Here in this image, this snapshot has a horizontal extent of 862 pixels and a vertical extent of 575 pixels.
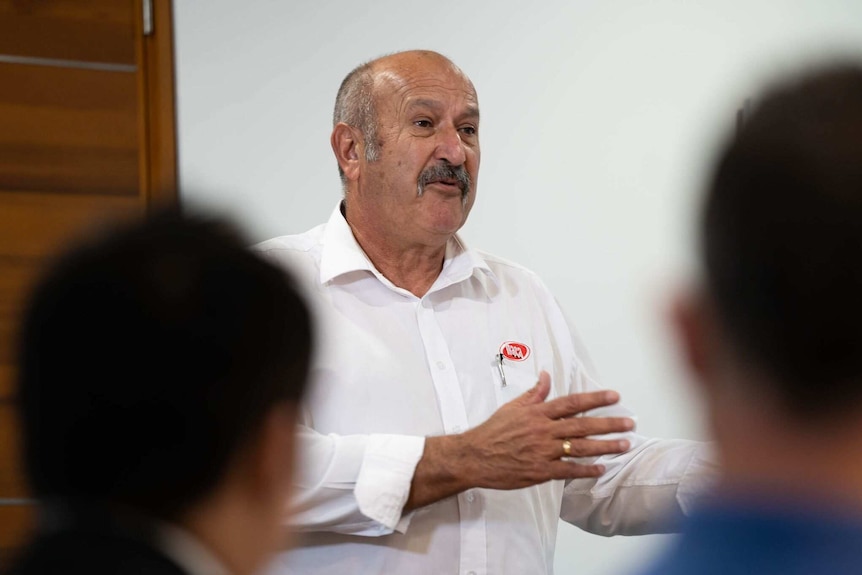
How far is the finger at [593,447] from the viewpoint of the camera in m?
1.79

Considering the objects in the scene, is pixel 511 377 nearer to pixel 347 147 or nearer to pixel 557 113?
pixel 347 147

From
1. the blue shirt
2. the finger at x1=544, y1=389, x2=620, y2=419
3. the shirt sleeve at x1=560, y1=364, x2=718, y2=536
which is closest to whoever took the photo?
the blue shirt

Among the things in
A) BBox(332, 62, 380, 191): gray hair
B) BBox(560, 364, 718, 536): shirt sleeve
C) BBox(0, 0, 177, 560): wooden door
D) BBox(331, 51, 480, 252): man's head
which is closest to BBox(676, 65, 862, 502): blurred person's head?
BBox(560, 364, 718, 536): shirt sleeve

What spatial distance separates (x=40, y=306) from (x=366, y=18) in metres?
2.64

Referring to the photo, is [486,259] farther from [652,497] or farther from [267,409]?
[267,409]

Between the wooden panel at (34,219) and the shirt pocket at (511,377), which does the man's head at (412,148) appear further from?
the wooden panel at (34,219)

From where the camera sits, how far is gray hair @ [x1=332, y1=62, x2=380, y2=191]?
240cm

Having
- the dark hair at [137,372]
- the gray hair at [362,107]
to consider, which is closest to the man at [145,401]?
the dark hair at [137,372]

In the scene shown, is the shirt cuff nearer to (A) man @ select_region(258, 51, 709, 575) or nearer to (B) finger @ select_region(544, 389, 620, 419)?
(A) man @ select_region(258, 51, 709, 575)

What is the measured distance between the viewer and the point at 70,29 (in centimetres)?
298

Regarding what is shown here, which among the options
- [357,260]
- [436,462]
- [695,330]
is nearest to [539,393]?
[436,462]

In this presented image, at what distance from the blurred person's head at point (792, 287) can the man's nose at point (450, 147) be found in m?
1.58

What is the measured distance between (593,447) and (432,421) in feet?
1.35

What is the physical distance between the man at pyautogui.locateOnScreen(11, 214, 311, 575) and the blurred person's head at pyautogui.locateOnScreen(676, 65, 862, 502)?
372 mm
